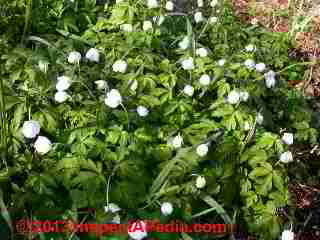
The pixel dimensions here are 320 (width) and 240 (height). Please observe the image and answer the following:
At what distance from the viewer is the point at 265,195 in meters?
2.46

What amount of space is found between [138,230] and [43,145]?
0.62m

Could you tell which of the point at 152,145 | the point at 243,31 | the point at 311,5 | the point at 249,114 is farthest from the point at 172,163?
the point at 311,5

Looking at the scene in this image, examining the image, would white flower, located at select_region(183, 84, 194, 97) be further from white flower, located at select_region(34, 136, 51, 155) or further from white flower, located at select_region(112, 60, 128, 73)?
white flower, located at select_region(34, 136, 51, 155)

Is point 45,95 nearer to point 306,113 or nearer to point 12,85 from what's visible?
point 12,85

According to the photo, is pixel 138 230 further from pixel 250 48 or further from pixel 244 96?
pixel 250 48

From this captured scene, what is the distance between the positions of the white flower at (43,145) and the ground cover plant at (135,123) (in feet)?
0.03

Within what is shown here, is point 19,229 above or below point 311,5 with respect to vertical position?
below

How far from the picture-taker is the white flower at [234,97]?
277cm

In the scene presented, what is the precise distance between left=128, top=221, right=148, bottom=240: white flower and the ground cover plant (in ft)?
0.04

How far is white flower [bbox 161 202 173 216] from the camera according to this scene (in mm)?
2170

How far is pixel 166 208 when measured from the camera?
2170 millimetres

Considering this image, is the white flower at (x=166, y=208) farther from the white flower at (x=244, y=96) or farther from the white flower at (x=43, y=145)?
the white flower at (x=244, y=96)

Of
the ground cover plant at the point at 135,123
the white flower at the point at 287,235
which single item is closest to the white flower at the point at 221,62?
the ground cover plant at the point at 135,123

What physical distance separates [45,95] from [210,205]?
1039 millimetres
